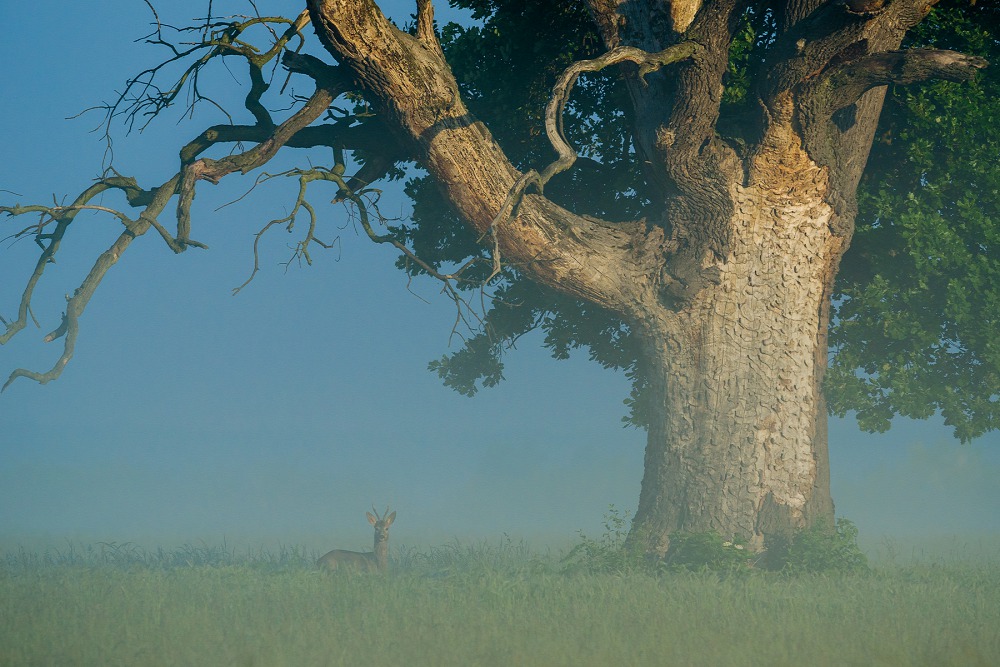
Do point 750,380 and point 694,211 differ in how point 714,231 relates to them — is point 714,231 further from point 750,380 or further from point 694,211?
point 750,380

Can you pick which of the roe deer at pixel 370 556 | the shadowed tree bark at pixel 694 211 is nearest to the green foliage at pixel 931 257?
the shadowed tree bark at pixel 694 211

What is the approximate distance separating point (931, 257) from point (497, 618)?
9945 mm

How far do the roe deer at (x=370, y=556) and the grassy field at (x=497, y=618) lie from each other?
1246 mm

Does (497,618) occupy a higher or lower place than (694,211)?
lower

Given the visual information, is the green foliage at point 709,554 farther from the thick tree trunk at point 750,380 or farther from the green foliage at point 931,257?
the green foliage at point 931,257

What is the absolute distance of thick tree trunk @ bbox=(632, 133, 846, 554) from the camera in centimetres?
1289

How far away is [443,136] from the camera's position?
41.3ft

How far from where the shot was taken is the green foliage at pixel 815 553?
498 inches

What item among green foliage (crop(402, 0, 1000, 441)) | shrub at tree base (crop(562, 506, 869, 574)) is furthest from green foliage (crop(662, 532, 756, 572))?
green foliage (crop(402, 0, 1000, 441))

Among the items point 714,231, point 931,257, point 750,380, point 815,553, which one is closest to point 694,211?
point 714,231

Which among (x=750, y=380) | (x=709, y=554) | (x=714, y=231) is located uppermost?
(x=714, y=231)

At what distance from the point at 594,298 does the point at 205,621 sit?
24.4 ft

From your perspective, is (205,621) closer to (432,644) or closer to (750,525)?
(432,644)

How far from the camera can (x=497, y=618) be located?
9055 mm
